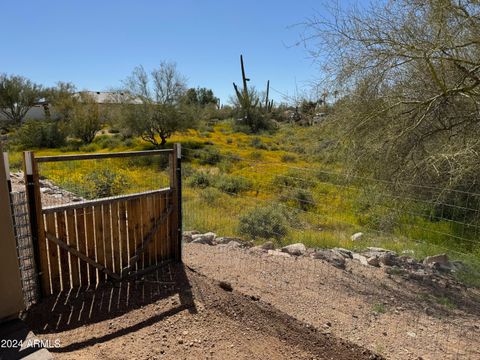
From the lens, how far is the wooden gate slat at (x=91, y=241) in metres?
4.18

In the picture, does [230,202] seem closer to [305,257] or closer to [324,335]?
[305,257]

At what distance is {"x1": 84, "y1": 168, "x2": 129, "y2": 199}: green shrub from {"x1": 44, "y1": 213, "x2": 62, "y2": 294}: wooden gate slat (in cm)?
483

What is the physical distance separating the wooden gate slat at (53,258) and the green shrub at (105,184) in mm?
4833

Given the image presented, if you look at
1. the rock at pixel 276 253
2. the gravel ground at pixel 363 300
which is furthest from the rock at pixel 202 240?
the rock at pixel 276 253

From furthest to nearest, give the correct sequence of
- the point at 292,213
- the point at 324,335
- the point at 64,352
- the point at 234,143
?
the point at 234,143 < the point at 292,213 < the point at 324,335 < the point at 64,352

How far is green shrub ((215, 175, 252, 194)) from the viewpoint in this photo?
10578mm

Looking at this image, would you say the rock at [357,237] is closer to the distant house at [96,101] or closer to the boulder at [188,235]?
the boulder at [188,235]

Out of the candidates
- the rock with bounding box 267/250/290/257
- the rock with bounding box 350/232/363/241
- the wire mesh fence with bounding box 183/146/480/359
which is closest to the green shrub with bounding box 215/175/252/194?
the wire mesh fence with bounding box 183/146/480/359

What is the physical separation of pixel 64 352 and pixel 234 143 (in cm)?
2366

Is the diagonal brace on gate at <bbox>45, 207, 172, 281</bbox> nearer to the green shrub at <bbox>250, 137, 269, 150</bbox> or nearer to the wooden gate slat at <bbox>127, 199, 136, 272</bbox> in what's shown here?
the wooden gate slat at <bbox>127, 199, 136, 272</bbox>

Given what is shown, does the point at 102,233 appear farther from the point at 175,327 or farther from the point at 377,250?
the point at 377,250

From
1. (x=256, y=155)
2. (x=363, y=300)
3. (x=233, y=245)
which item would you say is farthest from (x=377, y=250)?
(x=256, y=155)

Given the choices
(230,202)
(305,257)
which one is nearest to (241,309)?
(305,257)

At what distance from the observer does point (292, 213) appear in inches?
313
